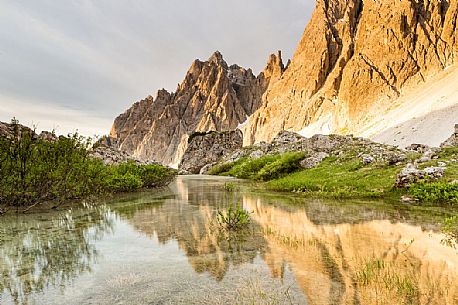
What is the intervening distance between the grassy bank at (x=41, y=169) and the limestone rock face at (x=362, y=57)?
7795cm

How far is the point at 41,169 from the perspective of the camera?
13.5 m

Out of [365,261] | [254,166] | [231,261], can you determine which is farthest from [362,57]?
[231,261]

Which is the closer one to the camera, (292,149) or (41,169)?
(41,169)

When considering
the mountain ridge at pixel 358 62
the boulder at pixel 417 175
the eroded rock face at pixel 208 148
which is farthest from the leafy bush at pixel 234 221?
the eroded rock face at pixel 208 148

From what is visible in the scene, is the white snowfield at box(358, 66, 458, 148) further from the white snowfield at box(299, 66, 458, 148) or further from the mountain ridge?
the mountain ridge

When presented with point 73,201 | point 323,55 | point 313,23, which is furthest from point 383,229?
point 313,23

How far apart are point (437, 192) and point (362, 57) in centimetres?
8868

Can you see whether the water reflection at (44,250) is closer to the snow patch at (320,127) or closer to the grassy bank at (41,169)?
the grassy bank at (41,169)

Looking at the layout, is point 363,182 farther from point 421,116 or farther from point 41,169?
point 421,116

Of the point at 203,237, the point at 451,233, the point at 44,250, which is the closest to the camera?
the point at 44,250

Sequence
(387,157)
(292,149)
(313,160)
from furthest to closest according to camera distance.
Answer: (292,149) < (313,160) < (387,157)

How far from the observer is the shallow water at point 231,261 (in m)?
4.72

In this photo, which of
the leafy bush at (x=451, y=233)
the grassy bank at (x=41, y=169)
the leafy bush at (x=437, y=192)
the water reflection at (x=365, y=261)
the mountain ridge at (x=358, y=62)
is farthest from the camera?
the mountain ridge at (x=358, y=62)

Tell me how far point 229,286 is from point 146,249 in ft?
10.5
